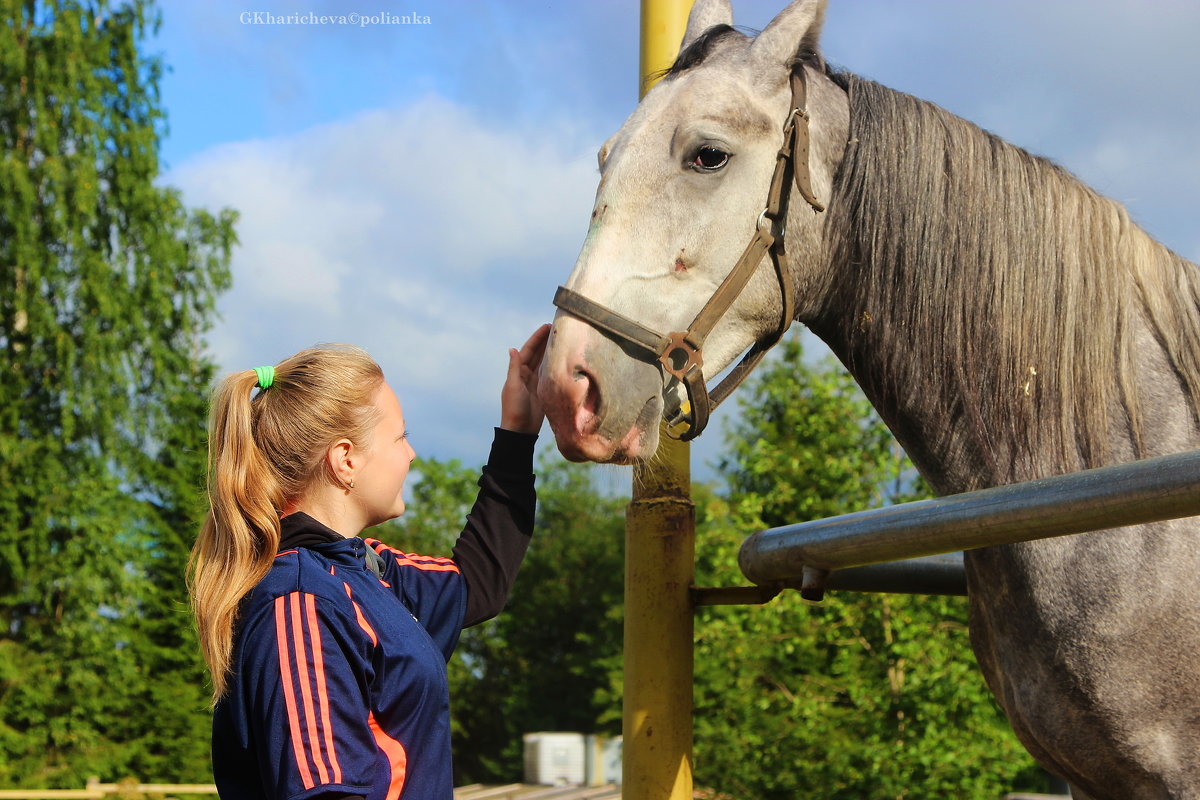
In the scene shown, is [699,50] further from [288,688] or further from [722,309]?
[288,688]

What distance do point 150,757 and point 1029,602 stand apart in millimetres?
17403

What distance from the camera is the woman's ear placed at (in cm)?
193

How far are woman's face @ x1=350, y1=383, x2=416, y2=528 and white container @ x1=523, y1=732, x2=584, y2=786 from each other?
59.9ft

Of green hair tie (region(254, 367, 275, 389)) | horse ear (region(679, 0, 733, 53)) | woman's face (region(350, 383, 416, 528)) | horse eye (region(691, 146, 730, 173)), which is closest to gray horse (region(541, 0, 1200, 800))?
horse eye (region(691, 146, 730, 173))

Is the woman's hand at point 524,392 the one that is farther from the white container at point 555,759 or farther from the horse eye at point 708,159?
the white container at point 555,759

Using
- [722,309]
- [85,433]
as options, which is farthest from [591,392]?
[85,433]

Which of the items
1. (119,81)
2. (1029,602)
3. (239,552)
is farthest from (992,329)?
(119,81)

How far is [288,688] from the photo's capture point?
5.13 ft

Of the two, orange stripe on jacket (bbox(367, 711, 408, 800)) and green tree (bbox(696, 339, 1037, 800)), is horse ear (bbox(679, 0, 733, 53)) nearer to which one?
orange stripe on jacket (bbox(367, 711, 408, 800))

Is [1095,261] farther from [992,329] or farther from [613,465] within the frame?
[613,465]

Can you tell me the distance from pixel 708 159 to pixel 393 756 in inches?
49.2

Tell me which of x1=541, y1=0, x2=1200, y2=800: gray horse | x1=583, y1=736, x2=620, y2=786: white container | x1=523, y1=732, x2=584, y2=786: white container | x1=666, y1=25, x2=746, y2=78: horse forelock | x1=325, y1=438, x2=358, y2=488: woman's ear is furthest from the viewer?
x1=583, y1=736, x2=620, y2=786: white container

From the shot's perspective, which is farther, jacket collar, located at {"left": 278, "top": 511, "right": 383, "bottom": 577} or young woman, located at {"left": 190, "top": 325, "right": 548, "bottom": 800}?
jacket collar, located at {"left": 278, "top": 511, "right": 383, "bottom": 577}

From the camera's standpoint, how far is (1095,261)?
6.66 feet
